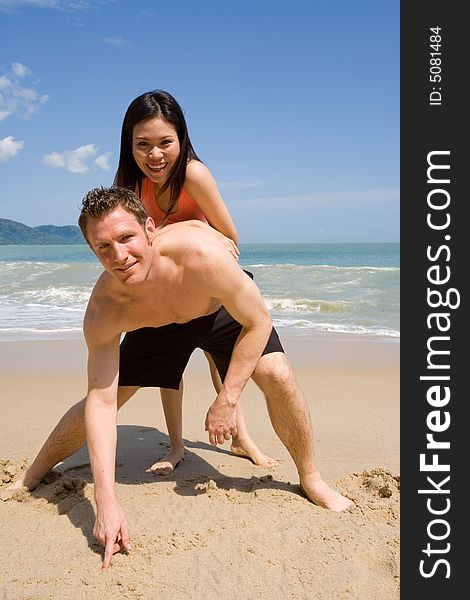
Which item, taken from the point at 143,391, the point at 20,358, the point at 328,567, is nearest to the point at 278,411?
the point at 328,567

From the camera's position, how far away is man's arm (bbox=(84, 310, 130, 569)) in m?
2.57

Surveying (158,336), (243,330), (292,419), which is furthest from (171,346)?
(292,419)

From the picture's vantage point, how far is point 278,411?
305cm

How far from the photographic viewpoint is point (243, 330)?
2855 millimetres

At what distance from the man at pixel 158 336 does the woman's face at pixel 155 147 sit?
367mm

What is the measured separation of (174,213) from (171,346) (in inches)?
28.4

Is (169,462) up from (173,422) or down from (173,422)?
down

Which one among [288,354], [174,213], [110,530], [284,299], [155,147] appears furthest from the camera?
[284,299]

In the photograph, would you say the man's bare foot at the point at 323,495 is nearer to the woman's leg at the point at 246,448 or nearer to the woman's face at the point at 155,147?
the woman's leg at the point at 246,448

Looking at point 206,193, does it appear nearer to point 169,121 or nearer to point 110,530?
point 169,121

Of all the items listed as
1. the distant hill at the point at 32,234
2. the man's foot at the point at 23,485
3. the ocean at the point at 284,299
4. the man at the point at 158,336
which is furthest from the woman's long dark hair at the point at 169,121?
the distant hill at the point at 32,234

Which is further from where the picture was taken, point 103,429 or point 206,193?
point 206,193

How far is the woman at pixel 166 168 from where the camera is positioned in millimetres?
3156

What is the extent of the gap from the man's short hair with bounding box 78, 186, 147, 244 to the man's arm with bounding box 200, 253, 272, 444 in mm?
376
